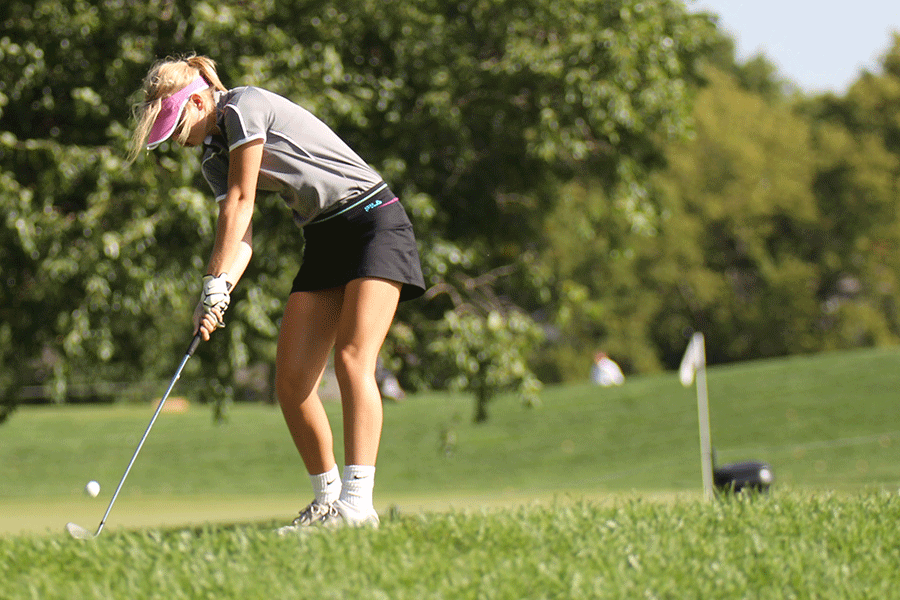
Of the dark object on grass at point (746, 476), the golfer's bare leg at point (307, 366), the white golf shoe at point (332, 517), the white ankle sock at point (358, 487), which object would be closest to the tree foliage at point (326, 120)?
the dark object on grass at point (746, 476)

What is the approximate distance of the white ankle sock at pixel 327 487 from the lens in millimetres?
4652

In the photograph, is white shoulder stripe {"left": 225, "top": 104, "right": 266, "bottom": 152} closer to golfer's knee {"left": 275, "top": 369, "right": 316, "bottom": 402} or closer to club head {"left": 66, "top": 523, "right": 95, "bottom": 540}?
golfer's knee {"left": 275, "top": 369, "right": 316, "bottom": 402}

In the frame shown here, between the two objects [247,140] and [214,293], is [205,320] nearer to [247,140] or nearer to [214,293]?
[214,293]

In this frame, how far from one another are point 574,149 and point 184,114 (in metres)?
6.76

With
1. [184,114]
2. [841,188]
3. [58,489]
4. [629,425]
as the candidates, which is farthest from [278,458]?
[841,188]

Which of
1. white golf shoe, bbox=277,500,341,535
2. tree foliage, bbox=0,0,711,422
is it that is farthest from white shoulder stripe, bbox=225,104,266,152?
tree foliage, bbox=0,0,711,422

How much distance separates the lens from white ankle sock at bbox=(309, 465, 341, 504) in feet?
15.3

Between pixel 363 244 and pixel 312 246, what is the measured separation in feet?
0.91

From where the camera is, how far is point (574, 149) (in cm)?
1076

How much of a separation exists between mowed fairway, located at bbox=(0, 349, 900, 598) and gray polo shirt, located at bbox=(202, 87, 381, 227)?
51.9 inches

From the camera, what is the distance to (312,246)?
4.71 m

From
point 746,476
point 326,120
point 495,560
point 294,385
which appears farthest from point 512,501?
point 495,560

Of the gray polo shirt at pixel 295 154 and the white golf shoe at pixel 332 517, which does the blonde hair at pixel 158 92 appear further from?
the white golf shoe at pixel 332 517

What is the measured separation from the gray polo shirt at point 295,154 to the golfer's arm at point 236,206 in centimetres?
7
